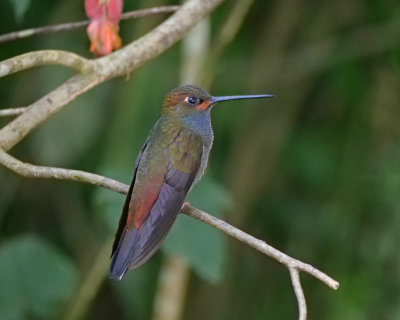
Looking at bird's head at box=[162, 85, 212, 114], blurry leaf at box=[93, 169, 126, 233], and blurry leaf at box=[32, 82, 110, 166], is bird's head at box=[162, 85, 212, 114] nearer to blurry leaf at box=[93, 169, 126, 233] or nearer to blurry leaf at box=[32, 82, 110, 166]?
blurry leaf at box=[93, 169, 126, 233]

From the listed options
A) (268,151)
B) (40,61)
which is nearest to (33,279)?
(40,61)

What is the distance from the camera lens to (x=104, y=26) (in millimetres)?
2559

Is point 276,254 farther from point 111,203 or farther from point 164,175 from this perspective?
point 111,203

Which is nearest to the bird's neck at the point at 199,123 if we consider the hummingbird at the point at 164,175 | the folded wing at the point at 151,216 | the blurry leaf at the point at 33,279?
the hummingbird at the point at 164,175

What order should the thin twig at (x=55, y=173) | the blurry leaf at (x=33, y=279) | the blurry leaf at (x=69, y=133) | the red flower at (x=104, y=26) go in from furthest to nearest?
the blurry leaf at (x=69, y=133) < the blurry leaf at (x=33, y=279) < the red flower at (x=104, y=26) < the thin twig at (x=55, y=173)

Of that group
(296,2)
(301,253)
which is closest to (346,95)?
(296,2)

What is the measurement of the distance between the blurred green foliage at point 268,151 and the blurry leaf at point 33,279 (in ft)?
1.22

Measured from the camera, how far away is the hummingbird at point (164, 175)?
2252 millimetres

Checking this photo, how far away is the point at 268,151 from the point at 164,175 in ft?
5.25

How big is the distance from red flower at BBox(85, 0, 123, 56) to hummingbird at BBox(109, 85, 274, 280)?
328mm

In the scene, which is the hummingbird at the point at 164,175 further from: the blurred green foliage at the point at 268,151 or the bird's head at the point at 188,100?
the blurred green foliage at the point at 268,151

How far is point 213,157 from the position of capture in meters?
4.07

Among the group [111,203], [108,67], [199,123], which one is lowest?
[111,203]

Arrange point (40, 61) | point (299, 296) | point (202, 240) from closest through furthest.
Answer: point (299, 296)
point (40, 61)
point (202, 240)
